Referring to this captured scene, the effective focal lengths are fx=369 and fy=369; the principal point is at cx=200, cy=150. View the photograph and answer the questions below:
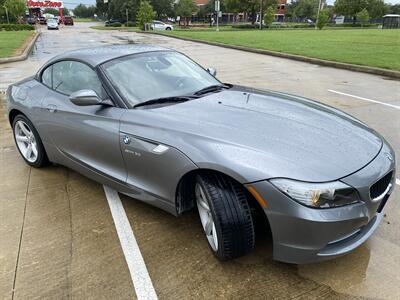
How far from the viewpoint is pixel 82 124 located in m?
3.41

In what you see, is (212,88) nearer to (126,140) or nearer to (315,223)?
(126,140)

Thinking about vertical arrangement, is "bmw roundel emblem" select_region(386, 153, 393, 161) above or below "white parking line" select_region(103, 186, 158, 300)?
above

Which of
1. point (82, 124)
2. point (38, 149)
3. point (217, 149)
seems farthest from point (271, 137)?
point (38, 149)

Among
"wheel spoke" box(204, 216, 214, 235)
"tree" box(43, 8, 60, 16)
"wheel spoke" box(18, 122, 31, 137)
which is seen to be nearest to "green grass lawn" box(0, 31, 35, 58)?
"wheel spoke" box(18, 122, 31, 137)

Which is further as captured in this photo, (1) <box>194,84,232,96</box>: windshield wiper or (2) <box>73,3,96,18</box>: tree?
(2) <box>73,3,96,18</box>: tree

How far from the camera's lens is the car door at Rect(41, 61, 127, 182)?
125 inches

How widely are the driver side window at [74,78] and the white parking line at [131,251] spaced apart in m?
1.04

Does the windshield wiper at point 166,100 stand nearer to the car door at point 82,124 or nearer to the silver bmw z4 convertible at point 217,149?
the silver bmw z4 convertible at point 217,149

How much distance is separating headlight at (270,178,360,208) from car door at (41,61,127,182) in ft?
4.90

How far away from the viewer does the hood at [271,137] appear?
2.29 metres

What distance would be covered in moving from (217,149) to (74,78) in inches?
81.4

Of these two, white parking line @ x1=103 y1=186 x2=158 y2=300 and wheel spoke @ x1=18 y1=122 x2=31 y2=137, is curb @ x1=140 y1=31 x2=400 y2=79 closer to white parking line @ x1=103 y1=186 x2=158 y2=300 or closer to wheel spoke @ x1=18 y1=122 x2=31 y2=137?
white parking line @ x1=103 y1=186 x2=158 y2=300

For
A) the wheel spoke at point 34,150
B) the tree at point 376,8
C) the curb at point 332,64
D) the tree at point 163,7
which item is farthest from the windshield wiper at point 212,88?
the tree at point 376,8

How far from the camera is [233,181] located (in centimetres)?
246
